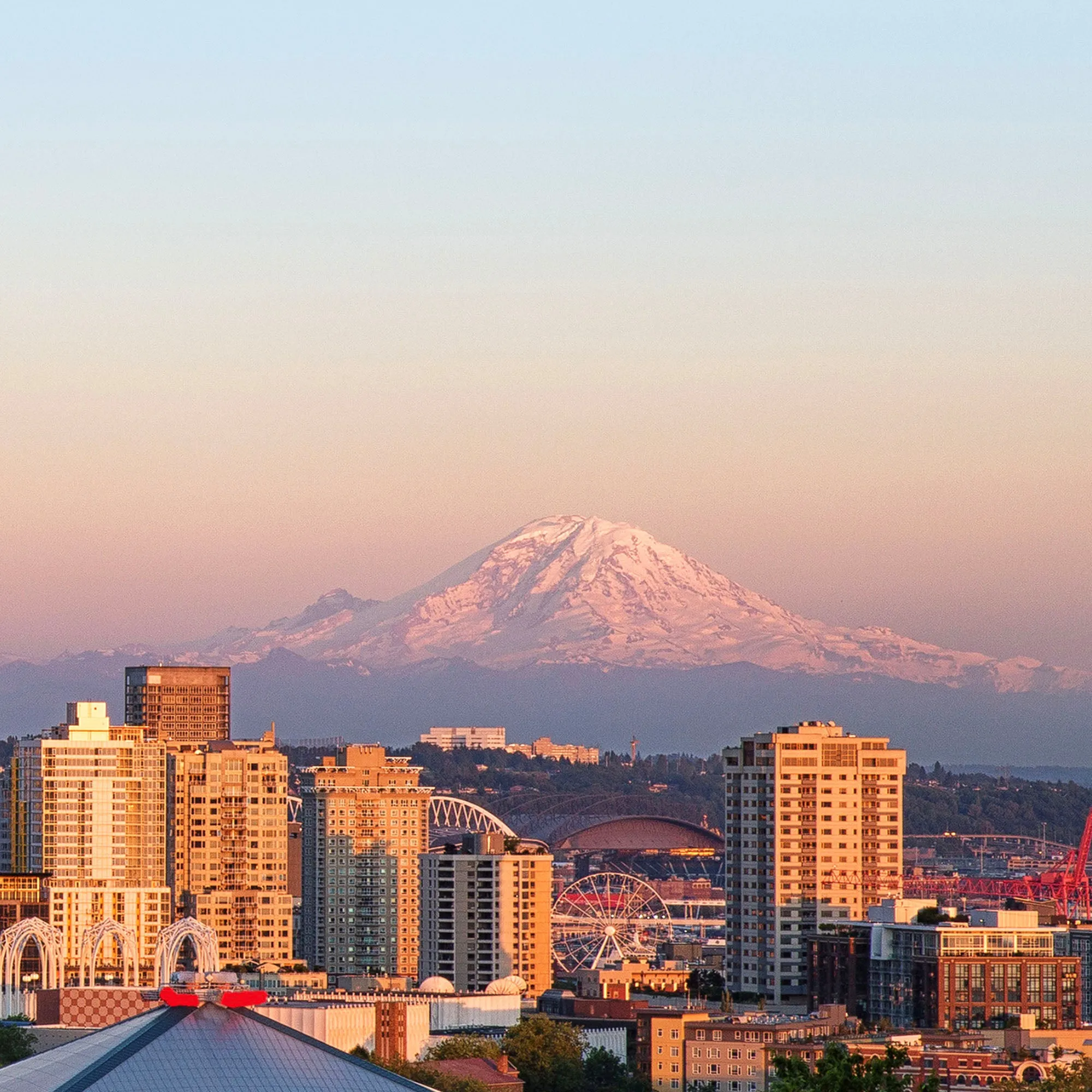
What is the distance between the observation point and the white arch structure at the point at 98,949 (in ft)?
439

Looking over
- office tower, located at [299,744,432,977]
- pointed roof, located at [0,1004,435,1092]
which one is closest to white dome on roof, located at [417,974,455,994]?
office tower, located at [299,744,432,977]

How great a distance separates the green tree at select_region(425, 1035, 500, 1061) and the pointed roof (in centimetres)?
4256

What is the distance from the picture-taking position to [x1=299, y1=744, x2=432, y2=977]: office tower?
171 meters

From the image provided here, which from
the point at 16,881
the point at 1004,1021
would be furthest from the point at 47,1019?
the point at 16,881

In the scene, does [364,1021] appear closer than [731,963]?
Yes

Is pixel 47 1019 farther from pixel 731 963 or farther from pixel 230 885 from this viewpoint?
pixel 230 885

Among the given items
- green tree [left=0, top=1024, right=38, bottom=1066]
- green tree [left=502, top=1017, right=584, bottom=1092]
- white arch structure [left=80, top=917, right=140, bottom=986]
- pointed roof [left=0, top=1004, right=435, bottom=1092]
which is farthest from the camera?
white arch structure [left=80, top=917, right=140, bottom=986]

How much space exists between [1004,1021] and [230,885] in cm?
6363

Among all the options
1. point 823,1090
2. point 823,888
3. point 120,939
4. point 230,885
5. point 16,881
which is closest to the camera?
point 823,1090

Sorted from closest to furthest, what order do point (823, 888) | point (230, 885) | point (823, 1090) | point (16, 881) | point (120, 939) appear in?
1. point (823, 1090)
2. point (823, 888)
3. point (120, 939)
4. point (16, 881)
5. point (230, 885)

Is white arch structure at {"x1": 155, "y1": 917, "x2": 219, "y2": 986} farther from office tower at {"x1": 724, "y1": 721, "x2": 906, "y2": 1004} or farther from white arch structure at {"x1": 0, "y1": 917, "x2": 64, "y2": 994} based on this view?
office tower at {"x1": 724, "y1": 721, "x2": 906, "y2": 1004}

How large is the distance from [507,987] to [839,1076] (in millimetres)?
76999

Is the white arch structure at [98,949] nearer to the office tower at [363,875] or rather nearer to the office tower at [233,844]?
the office tower at [233,844]

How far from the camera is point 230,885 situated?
17025 cm
